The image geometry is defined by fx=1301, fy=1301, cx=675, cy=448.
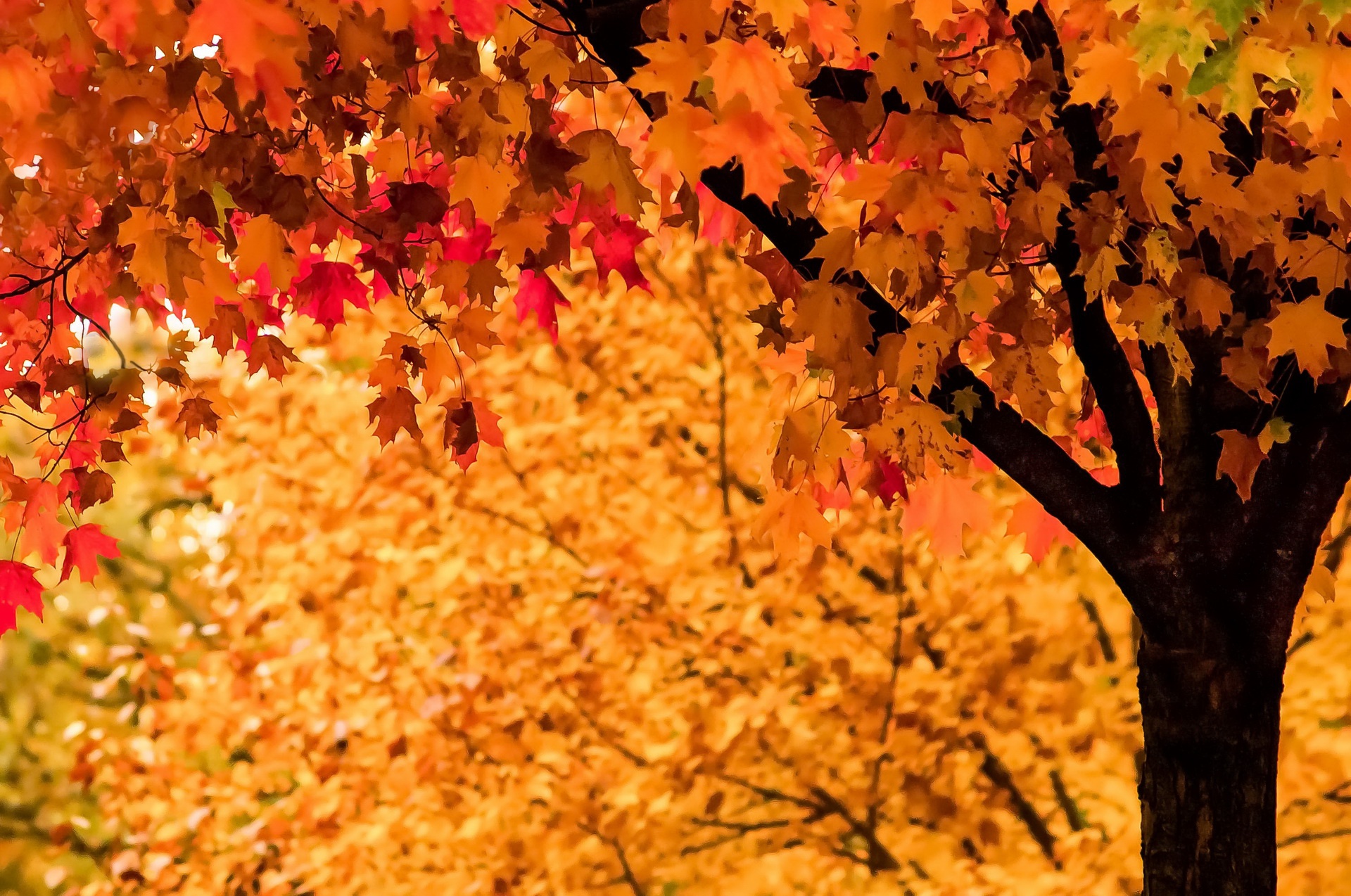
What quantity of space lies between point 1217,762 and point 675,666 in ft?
14.2

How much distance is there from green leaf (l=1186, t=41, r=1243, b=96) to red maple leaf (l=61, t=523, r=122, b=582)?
3997 millimetres

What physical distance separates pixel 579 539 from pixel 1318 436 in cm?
477

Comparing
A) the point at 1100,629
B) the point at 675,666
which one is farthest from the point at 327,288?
the point at 1100,629

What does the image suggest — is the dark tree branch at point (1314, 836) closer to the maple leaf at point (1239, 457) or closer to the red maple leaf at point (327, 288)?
the maple leaf at point (1239, 457)

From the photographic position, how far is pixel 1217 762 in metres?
3.64

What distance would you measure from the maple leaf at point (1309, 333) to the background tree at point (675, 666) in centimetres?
401

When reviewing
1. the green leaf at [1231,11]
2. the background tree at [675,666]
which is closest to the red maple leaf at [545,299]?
the green leaf at [1231,11]

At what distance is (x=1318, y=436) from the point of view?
3566 millimetres

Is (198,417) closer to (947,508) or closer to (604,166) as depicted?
(604,166)

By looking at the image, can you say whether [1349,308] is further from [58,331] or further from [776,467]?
[58,331]

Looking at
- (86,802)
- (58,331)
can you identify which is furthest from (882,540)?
(86,802)

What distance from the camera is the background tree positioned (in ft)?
23.9

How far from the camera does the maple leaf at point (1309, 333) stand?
3.26 m

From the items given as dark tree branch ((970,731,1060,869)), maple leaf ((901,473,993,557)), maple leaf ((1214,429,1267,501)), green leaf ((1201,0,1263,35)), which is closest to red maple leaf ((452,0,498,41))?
green leaf ((1201,0,1263,35))
